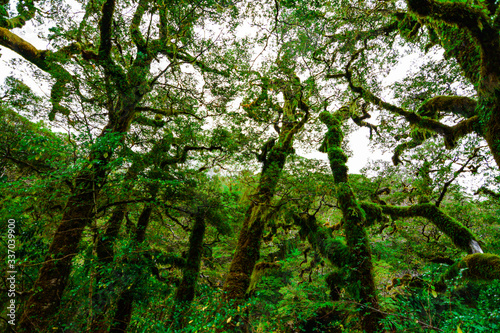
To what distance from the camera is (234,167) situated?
8.27 m

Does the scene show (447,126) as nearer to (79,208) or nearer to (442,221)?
(442,221)

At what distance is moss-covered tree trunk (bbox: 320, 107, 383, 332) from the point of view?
3.94m

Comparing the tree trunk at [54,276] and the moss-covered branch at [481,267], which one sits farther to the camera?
the tree trunk at [54,276]

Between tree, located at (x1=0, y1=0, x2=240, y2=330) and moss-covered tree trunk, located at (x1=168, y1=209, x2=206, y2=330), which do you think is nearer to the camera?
tree, located at (x1=0, y1=0, x2=240, y2=330)

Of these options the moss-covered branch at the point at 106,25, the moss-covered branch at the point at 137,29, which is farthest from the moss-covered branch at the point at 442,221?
the moss-covered branch at the point at 106,25

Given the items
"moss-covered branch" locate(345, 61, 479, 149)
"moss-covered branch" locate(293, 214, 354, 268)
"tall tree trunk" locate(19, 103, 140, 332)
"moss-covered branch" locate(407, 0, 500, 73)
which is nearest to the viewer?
"moss-covered branch" locate(407, 0, 500, 73)

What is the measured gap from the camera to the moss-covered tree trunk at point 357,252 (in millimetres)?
3943

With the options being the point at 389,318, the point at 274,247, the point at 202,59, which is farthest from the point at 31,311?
the point at 274,247

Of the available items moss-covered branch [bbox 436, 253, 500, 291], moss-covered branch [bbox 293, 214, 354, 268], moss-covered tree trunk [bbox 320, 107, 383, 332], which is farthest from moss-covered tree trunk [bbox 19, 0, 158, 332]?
moss-covered branch [bbox 436, 253, 500, 291]

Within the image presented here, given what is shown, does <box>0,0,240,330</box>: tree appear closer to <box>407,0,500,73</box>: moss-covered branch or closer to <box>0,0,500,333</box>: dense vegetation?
<box>0,0,500,333</box>: dense vegetation

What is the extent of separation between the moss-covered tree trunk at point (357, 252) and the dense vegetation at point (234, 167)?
49 mm

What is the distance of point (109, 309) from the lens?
17.4 ft

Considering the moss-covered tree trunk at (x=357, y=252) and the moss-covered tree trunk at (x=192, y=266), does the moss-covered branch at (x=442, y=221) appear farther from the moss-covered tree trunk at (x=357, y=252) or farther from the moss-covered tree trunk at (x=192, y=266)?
the moss-covered tree trunk at (x=192, y=266)

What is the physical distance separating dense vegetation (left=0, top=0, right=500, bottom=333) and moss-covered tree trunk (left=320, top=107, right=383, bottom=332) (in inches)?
1.9
